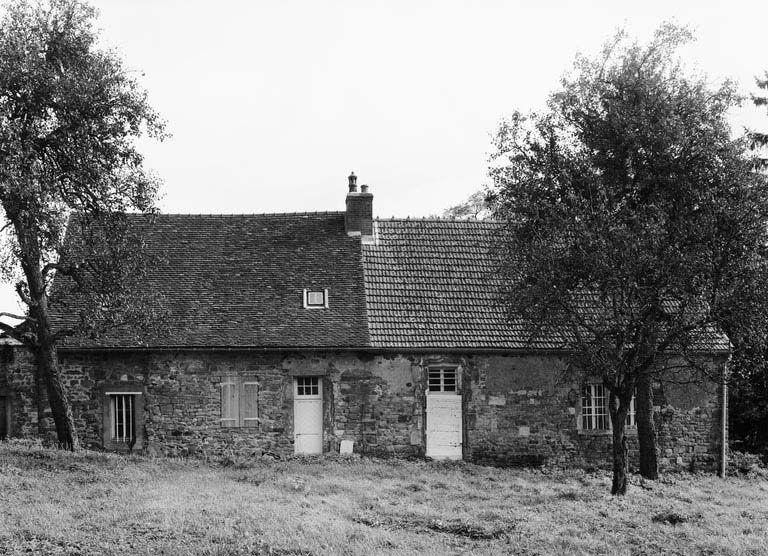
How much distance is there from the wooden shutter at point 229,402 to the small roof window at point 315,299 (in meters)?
2.89

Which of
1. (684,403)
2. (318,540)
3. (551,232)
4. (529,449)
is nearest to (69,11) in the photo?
(551,232)

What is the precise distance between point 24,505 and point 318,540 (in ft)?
17.7

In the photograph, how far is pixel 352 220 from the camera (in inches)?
1016

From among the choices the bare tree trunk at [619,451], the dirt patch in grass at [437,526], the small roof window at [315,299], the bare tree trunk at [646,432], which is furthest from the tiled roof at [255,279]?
the dirt patch in grass at [437,526]

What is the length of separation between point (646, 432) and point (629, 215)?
6.33 m

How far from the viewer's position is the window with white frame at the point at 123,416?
22672mm

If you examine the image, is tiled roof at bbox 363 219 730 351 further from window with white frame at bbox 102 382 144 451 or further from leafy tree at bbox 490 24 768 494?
window with white frame at bbox 102 382 144 451

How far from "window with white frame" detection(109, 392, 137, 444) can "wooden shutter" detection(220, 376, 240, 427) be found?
7.63ft

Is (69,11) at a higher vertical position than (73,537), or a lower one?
higher

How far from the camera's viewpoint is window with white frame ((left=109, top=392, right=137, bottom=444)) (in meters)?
22.7

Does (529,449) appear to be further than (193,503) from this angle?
Yes

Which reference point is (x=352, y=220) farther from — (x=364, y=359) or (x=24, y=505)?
(x=24, y=505)

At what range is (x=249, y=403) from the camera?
22812mm

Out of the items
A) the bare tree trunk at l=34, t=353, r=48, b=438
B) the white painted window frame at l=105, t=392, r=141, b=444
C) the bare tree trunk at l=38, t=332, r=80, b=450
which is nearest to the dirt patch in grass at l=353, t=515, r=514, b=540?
the bare tree trunk at l=38, t=332, r=80, b=450
